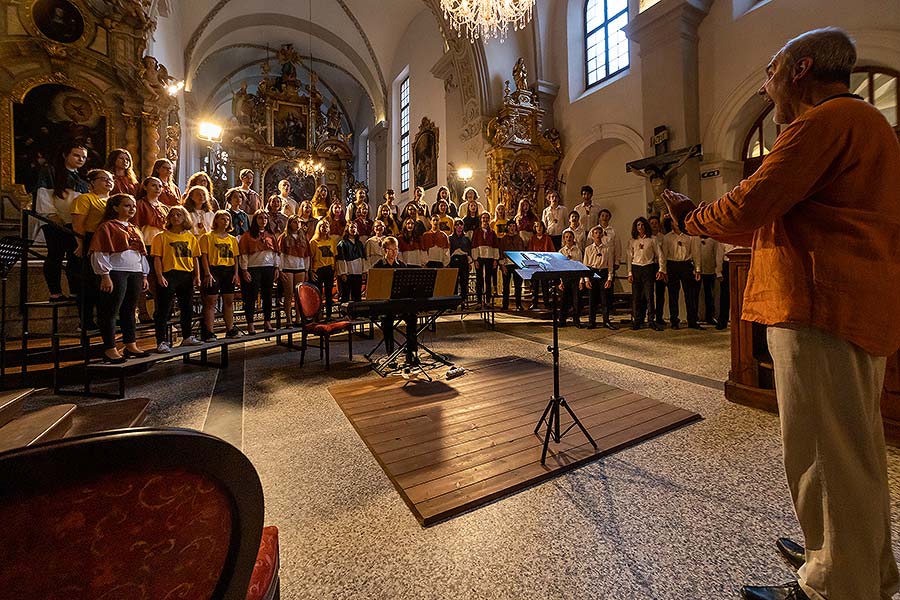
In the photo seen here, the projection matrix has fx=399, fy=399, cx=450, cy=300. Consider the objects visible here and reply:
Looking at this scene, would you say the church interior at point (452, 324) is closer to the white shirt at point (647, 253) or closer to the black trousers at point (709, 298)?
the black trousers at point (709, 298)

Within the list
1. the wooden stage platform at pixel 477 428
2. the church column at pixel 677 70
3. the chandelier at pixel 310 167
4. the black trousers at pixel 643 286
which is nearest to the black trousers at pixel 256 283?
the wooden stage platform at pixel 477 428

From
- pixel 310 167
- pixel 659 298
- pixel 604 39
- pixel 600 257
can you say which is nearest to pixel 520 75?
pixel 604 39

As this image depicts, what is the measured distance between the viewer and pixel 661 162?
8.38m

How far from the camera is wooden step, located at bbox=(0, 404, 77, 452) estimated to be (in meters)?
1.50

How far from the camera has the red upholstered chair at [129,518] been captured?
49 cm

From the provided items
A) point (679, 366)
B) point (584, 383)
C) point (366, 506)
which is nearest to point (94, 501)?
point (366, 506)

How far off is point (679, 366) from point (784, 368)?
3.66 metres

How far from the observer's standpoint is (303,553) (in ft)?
5.80

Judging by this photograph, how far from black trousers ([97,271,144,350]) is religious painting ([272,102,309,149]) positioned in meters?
19.4

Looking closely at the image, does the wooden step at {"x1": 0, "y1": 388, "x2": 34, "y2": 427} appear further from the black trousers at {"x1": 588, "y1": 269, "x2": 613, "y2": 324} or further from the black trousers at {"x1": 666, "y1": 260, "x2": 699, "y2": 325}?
the black trousers at {"x1": 666, "y1": 260, "x2": 699, "y2": 325}

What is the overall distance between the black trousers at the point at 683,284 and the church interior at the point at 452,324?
5 cm

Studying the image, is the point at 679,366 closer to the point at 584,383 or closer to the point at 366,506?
the point at 584,383

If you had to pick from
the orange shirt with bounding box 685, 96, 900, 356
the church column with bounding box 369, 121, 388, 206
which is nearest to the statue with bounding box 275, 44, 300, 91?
the church column with bounding box 369, 121, 388, 206

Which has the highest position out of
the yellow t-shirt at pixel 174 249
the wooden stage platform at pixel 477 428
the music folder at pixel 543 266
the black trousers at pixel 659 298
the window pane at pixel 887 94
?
the window pane at pixel 887 94
